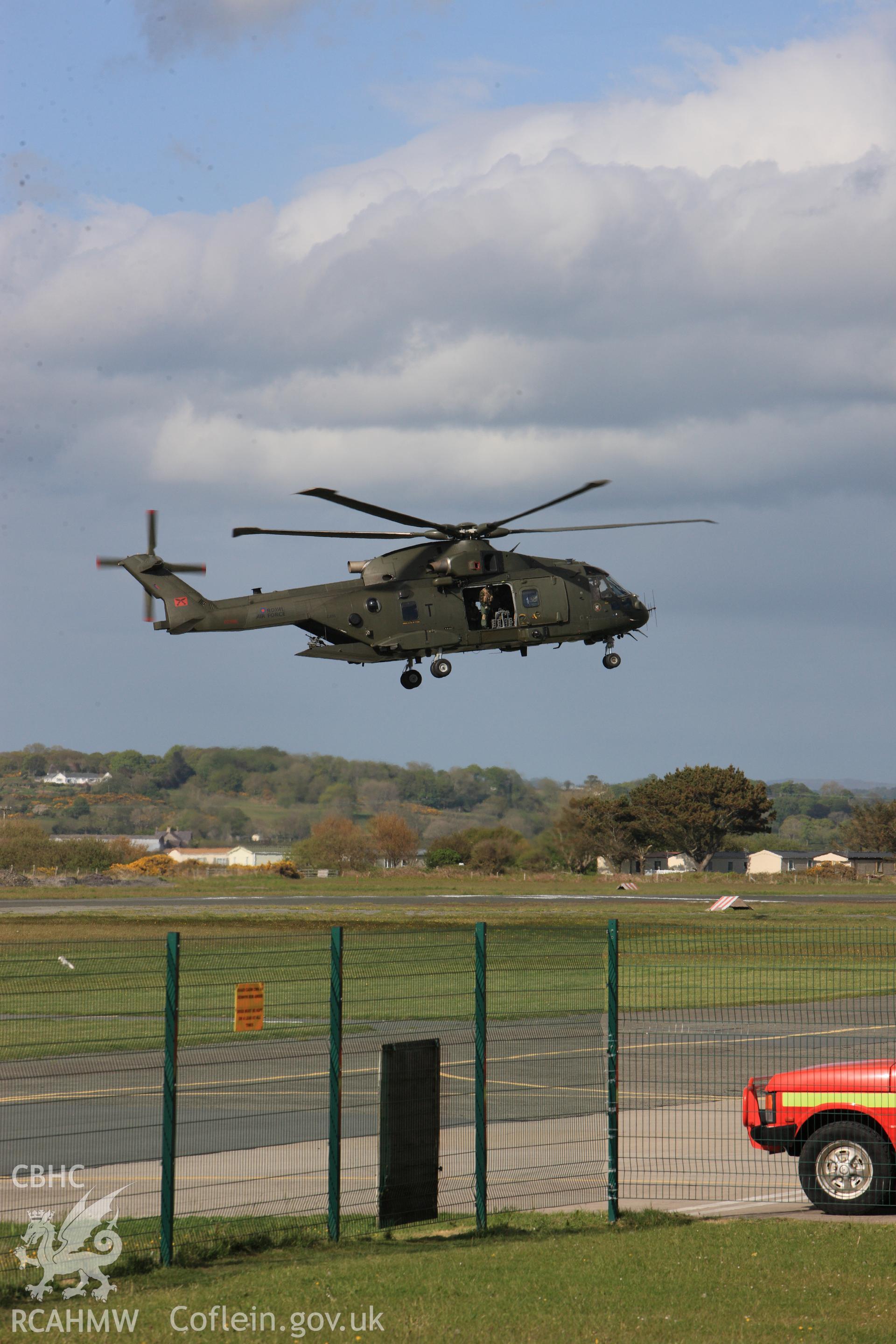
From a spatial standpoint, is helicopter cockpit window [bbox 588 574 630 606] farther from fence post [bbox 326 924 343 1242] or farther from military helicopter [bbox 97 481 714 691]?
fence post [bbox 326 924 343 1242]

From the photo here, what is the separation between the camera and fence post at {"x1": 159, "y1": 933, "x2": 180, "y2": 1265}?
10.4m

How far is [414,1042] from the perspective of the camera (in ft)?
39.8

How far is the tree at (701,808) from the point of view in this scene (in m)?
123

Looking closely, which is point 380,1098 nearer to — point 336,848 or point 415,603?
point 415,603

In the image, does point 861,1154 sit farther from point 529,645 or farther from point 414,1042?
point 529,645

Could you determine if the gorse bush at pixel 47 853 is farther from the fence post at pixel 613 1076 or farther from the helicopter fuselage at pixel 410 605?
the fence post at pixel 613 1076

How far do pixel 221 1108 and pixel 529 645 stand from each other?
1770 centimetres

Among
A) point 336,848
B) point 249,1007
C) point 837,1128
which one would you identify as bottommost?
point 336,848

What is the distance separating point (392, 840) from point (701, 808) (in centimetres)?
2644

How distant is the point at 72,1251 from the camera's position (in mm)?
10641

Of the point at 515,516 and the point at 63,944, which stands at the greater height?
the point at 515,516

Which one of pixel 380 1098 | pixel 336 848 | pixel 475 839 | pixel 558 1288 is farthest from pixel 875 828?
pixel 558 1288

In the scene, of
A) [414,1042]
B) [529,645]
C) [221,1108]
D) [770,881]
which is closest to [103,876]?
[770,881]

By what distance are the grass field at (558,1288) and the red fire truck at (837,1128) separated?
2.18 ft
